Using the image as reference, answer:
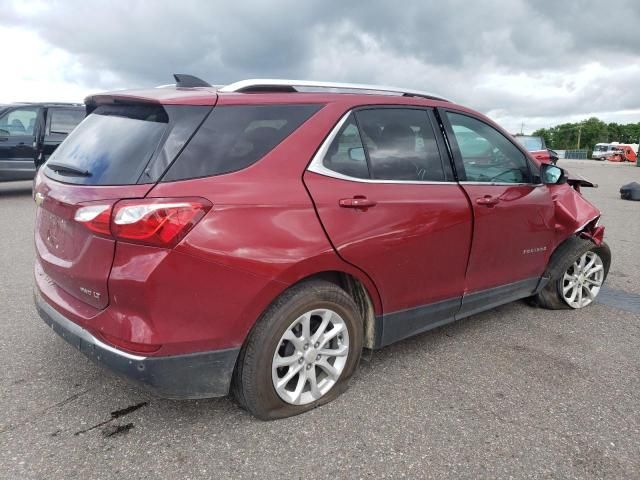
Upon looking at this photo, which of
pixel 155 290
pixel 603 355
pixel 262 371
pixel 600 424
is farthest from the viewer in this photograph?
pixel 603 355

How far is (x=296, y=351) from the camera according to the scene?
8.73 ft

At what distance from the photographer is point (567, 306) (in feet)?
14.7

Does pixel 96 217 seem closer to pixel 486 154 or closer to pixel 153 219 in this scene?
pixel 153 219

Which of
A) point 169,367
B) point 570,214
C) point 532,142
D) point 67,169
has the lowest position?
point 169,367

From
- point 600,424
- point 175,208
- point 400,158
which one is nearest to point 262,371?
point 175,208

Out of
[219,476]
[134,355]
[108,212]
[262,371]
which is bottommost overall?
[219,476]

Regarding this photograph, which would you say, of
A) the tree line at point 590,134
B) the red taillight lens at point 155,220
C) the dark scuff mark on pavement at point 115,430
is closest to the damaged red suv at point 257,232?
the red taillight lens at point 155,220

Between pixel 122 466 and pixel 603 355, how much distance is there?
309cm

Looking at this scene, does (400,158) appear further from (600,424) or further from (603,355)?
(603,355)

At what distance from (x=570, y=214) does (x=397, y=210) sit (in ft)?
6.80

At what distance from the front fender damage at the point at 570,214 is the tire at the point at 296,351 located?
2204 millimetres

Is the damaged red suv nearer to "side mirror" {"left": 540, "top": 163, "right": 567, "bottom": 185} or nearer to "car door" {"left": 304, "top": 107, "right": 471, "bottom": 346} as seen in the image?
"car door" {"left": 304, "top": 107, "right": 471, "bottom": 346}

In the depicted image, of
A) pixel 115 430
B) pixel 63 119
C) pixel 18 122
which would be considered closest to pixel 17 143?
pixel 18 122

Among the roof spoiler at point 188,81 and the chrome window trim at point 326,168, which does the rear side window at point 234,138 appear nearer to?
the chrome window trim at point 326,168
